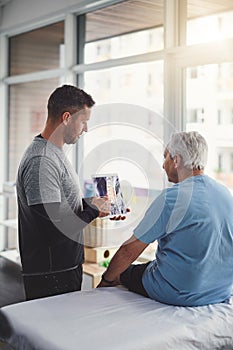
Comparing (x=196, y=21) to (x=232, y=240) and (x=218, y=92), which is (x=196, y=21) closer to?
(x=218, y=92)

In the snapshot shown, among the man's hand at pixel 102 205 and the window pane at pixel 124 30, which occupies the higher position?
the window pane at pixel 124 30

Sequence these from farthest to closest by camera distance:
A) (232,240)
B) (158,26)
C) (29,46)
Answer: (29,46) < (158,26) < (232,240)

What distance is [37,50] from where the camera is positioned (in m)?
4.95

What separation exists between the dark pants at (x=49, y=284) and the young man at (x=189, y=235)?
0.31 m

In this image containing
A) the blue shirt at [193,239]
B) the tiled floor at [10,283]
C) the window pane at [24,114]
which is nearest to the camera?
the blue shirt at [193,239]

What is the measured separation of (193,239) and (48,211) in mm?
668

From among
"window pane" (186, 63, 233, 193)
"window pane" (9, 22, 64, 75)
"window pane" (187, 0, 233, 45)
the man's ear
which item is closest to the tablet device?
the man's ear

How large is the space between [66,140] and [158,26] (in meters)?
1.48

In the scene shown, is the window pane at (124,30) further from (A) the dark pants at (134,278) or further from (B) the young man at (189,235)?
(A) the dark pants at (134,278)

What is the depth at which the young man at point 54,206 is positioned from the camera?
7.47ft

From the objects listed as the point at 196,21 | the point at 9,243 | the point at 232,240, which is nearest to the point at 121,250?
the point at 232,240

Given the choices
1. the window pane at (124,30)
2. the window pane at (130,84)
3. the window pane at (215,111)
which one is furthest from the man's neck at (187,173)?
the window pane at (124,30)

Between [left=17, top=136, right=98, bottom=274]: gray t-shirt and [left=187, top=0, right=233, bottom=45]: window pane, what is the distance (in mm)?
1317

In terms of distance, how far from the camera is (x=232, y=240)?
7.34ft
